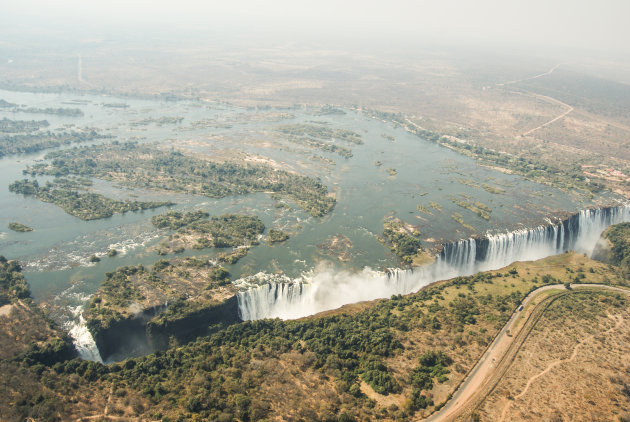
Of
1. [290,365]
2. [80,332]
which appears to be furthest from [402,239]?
[80,332]

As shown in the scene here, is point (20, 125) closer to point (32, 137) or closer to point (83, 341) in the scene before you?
point (32, 137)

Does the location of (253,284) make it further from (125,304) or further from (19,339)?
(19,339)

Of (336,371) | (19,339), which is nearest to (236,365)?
(336,371)

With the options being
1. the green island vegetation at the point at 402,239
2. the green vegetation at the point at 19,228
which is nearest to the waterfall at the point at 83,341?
the green vegetation at the point at 19,228

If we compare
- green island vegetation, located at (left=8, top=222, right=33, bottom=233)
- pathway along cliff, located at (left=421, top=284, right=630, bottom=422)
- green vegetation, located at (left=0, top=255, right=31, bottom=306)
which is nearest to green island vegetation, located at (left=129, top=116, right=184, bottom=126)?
green island vegetation, located at (left=8, top=222, right=33, bottom=233)

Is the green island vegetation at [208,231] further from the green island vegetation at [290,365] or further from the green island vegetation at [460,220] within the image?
the green island vegetation at [460,220]

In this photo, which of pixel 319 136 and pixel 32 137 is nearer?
pixel 32 137

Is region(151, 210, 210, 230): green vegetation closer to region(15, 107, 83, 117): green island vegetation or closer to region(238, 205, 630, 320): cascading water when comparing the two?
region(238, 205, 630, 320): cascading water
